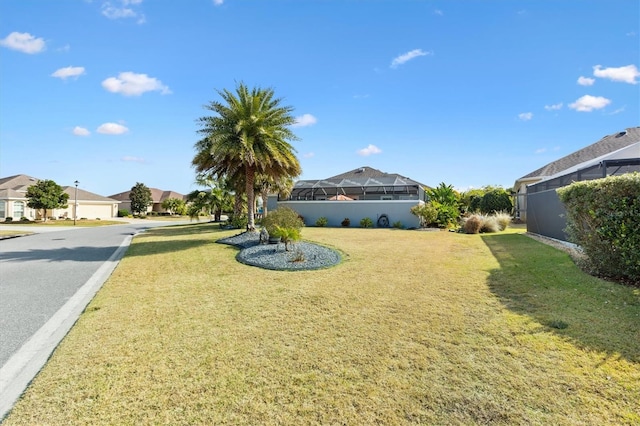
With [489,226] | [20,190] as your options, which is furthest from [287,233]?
[20,190]

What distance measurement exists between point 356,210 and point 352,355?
68.1 ft

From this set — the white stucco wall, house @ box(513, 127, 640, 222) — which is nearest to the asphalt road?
the white stucco wall

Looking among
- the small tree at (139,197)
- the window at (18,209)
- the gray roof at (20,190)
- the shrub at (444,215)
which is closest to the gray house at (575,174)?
the shrub at (444,215)

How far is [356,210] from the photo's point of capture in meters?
24.2

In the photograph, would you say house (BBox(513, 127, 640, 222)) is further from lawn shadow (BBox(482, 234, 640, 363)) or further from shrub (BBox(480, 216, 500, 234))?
lawn shadow (BBox(482, 234, 640, 363))

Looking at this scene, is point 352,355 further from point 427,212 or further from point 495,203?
point 495,203

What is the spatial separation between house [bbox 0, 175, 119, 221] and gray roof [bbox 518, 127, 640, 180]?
170ft

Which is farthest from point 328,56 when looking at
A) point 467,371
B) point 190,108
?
point 467,371

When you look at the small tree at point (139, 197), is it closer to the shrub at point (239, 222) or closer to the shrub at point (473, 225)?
the shrub at point (239, 222)

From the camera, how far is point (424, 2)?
11.9 meters

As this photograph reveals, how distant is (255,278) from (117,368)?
4.13m

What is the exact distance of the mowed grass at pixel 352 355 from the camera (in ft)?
8.92

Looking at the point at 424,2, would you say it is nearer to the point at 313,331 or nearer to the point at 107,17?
the point at 107,17

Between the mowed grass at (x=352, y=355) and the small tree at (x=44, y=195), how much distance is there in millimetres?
43910
